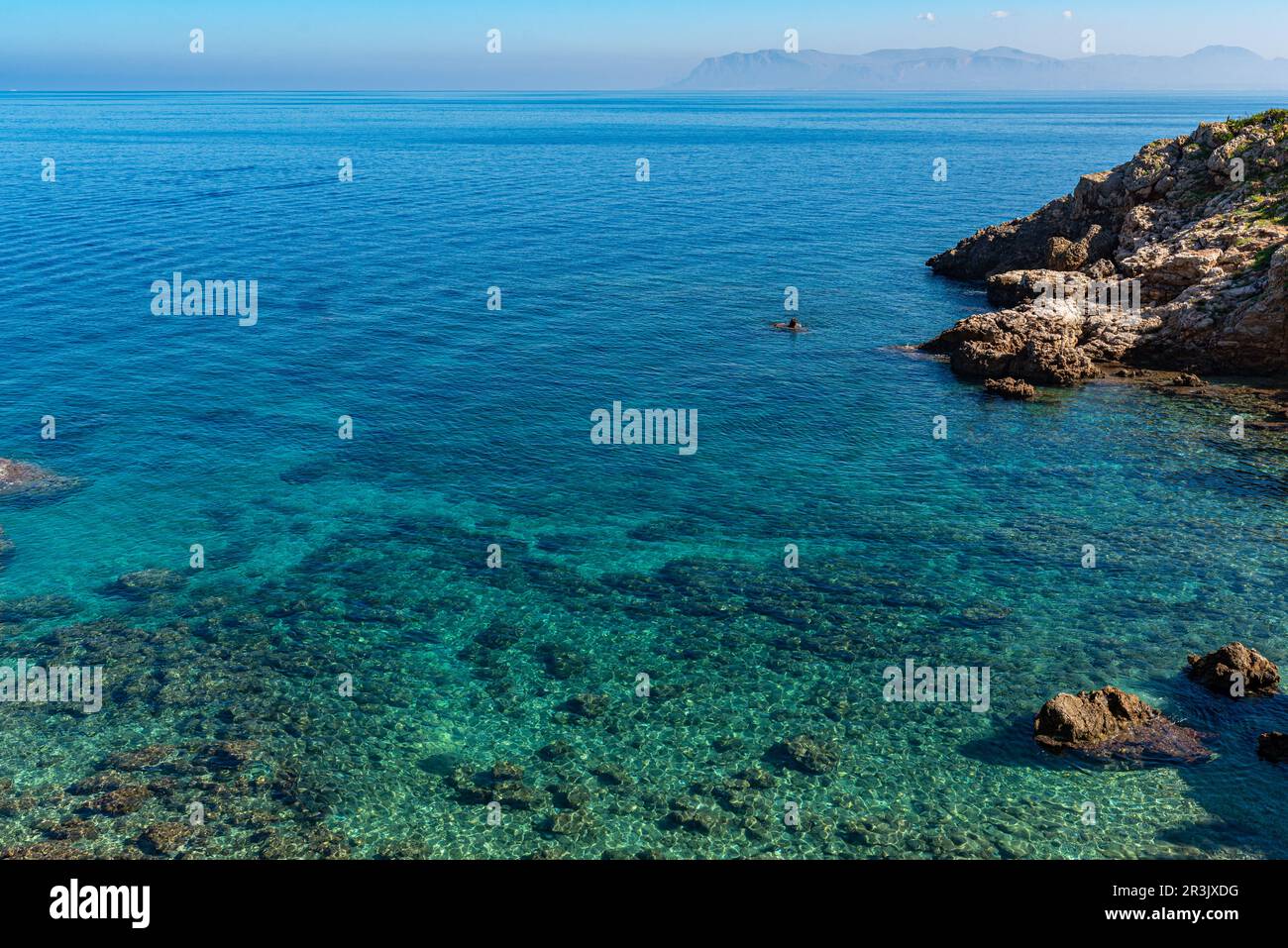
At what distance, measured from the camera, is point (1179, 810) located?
2497 centimetres

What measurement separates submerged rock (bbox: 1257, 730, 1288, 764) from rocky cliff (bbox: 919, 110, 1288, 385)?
118 ft

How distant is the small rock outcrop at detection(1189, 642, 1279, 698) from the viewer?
29.3m

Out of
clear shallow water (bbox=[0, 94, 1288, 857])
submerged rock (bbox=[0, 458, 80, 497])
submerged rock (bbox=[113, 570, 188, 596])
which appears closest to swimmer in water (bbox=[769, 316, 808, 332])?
clear shallow water (bbox=[0, 94, 1288, 857])

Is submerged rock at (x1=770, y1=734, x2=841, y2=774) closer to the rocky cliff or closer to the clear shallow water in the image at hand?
the clear shallow water

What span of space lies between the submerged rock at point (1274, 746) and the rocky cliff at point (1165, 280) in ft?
118

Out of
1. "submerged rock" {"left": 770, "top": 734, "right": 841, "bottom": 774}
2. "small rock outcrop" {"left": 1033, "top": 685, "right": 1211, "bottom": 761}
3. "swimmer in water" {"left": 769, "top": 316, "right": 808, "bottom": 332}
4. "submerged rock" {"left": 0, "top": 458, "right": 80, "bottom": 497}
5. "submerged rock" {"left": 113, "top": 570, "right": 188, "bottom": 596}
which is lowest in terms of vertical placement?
"submerged rock" {"left": 770, "top": 734, "right": 841, "bottom": 774}

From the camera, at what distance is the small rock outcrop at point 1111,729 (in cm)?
2719

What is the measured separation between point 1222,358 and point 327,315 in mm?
66661

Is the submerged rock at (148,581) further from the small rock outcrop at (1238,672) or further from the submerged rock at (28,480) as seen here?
the small rock outcrop at (1238,672)

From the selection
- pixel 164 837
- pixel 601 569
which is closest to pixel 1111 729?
pixel 601 569

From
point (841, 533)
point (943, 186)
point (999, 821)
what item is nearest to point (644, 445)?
point (841, 533)

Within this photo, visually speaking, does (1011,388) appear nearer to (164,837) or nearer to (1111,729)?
(1111,729)

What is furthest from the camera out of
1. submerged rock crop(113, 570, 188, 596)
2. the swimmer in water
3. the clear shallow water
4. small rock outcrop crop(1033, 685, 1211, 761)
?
the swimmer in water
